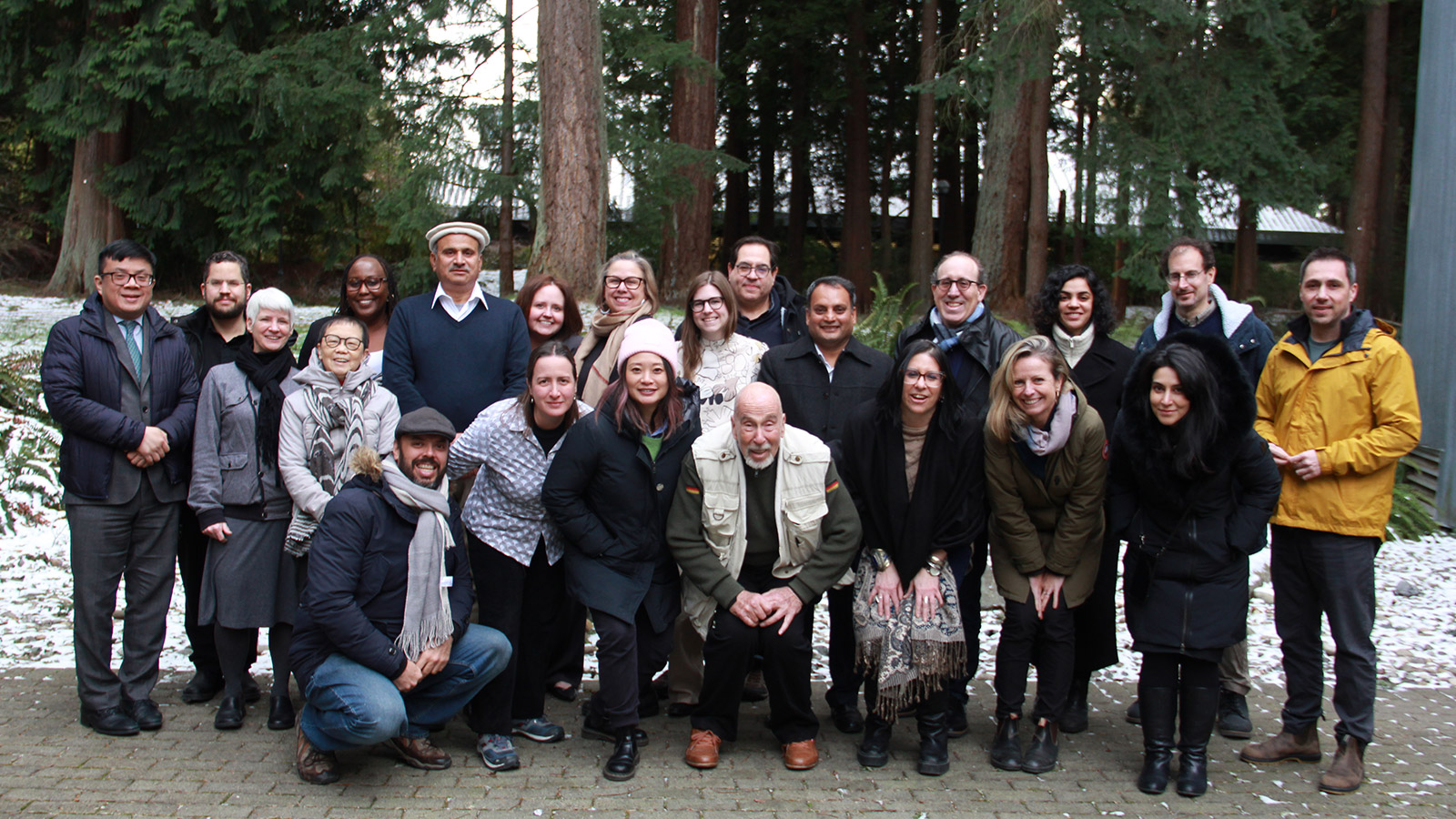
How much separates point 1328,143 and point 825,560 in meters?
19.4

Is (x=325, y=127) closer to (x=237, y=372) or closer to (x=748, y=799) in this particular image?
(x=237, y=372)

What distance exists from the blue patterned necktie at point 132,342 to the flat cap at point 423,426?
1.35 meters

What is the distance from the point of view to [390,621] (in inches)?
160

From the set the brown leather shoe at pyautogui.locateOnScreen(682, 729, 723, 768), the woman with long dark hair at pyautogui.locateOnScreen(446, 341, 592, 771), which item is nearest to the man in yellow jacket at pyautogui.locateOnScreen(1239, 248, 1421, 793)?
the brown leather shoe at pyautogui.locateOnScreen(682, 729, 723, 768)

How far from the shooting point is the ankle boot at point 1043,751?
167 inches

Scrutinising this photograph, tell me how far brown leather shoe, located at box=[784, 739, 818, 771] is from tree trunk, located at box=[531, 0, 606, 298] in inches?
241

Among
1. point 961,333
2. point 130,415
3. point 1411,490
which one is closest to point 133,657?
point 130,415

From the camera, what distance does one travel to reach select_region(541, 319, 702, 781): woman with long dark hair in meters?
4.25

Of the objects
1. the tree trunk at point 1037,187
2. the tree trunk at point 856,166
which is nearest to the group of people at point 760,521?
the tree trunk at point 1037,187

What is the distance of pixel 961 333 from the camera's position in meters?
4.80

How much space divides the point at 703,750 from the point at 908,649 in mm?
917

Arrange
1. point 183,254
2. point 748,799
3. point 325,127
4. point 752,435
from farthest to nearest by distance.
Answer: point 183,254 < point 325,127 < point 752,435 < point 748,799

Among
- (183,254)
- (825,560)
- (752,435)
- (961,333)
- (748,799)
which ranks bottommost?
(748,799)

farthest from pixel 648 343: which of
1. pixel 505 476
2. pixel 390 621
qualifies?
pixel 390 621
